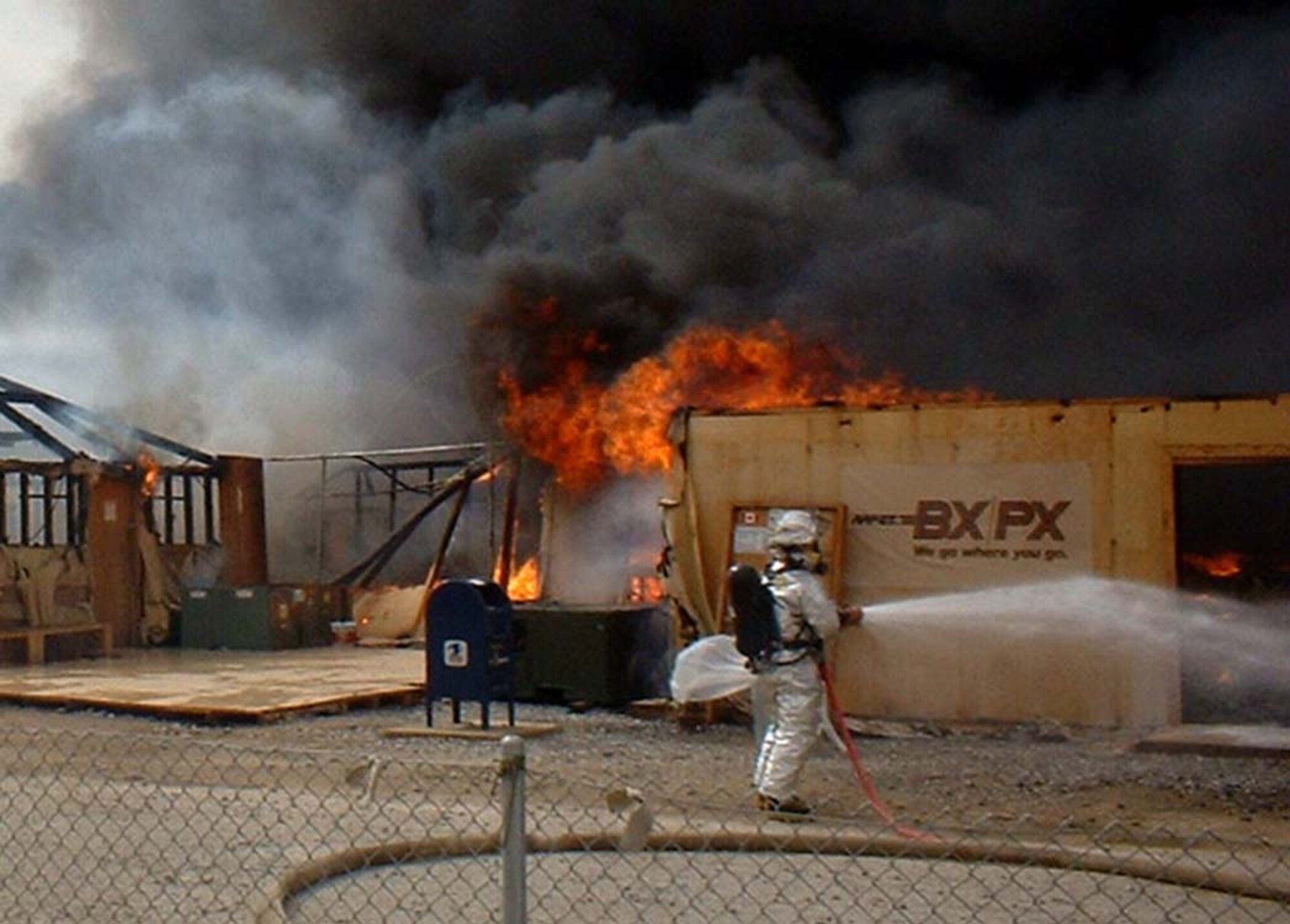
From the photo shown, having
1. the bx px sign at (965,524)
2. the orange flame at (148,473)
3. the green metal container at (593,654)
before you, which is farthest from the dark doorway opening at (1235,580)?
the orange flame at (148,473)

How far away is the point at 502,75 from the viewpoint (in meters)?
21.7

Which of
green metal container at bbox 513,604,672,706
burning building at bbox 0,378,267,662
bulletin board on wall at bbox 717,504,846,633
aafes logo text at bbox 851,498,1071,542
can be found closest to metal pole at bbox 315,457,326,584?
burning building at bbox 0,378,267,662

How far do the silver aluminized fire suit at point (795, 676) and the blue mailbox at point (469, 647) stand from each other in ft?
11.7

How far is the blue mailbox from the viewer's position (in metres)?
10.8

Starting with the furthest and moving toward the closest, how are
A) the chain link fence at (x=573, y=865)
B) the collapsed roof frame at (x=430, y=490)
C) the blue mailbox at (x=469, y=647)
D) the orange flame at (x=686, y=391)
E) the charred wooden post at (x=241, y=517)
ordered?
1. the charred wooden post at (x=241, y=517)
2. the collapsed roof frame at (x=430, y=490)
3. the orange flame at (x=686, y=391)
4. the blue mailbox at (x=469, y=647)
5. the chain link fence at (x=573, y=865)

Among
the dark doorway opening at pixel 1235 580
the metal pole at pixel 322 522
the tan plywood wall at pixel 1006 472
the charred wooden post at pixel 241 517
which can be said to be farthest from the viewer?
the metal pole at pixel 322 522

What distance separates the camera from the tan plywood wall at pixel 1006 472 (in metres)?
10.1

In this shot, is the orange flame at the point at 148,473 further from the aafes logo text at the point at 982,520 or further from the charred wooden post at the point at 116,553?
the aafes logo text at the point at 982,520

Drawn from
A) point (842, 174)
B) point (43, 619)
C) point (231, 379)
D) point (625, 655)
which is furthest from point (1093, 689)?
point (231, 379)

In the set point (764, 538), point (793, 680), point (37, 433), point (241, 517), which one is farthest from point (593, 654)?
point (37, 433)

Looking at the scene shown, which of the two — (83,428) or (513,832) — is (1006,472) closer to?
(513,832)

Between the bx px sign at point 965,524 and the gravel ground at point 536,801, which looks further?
the bx px sign at point 965,524

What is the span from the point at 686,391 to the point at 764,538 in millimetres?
5971

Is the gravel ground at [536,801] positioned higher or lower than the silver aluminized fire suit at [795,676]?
lower
